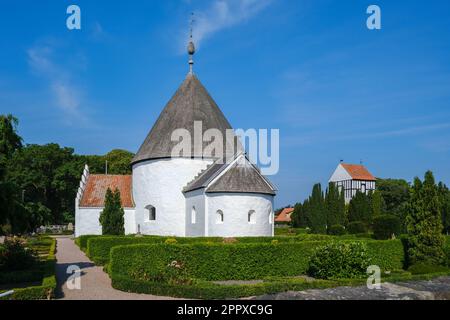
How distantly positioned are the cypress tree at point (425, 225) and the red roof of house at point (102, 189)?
74.9ft

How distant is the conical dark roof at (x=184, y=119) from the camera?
35031 mm

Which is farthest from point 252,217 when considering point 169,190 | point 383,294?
point 383,294

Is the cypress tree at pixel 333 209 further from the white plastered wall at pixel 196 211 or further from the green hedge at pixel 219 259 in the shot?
the green hedge at pixel 219 259

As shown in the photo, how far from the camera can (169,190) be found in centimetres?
3434

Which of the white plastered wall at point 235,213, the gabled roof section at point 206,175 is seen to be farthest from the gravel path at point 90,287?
the gabled roof section at point 206,175

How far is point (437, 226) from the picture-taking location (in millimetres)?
21219

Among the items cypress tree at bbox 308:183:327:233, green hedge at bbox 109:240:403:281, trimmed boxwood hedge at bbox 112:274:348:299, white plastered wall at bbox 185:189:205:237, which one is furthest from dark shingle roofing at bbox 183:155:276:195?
cypress tree at bbox 308:183:327:233

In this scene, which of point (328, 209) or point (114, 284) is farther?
point (328, 209)

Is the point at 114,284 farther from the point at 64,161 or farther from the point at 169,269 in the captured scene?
the point at 64,161

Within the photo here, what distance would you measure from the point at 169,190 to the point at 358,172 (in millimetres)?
45806

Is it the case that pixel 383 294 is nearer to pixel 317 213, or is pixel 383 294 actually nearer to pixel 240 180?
pixel 240 180

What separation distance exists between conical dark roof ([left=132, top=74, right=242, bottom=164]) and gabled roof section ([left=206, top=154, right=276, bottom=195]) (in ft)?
15.6
